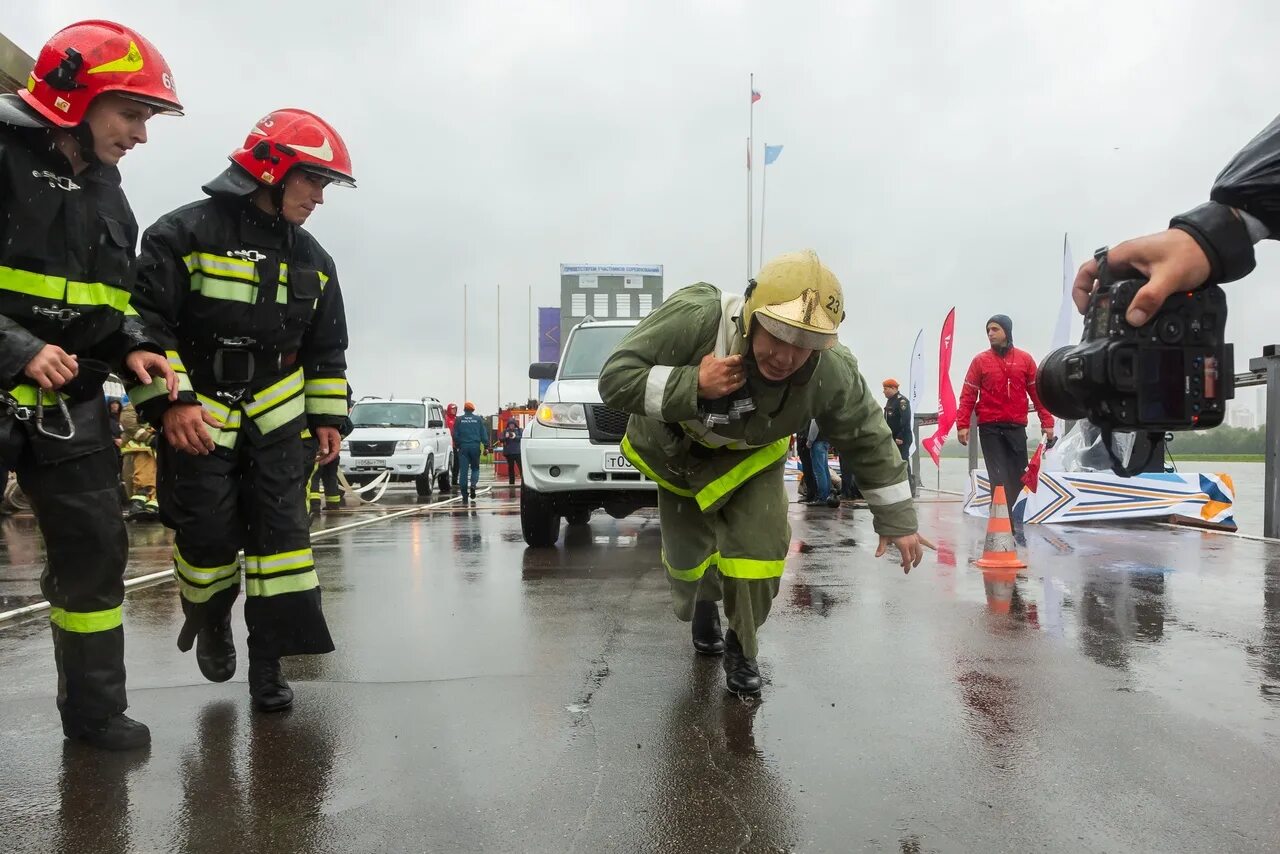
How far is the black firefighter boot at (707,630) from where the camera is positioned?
14.1 ft

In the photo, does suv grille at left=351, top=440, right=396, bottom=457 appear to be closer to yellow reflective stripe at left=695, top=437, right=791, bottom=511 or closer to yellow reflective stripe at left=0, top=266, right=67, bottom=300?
yellow reflective stripe at left=695, top=437, right=791, bottom=511

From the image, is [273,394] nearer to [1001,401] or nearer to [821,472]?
[1001,401]

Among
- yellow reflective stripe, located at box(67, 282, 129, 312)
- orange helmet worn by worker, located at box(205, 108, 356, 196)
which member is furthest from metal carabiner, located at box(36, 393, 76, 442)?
orange helmet worn by worker, located at box(205, 108, 356, 196)

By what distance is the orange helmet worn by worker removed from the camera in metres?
3.46

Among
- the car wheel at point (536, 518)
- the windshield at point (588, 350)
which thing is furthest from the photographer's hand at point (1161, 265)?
the windshield at point (588, 350)

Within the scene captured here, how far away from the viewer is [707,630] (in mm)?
4324

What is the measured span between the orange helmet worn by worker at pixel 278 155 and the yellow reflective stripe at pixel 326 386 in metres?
0.76

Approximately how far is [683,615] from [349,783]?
1532mm

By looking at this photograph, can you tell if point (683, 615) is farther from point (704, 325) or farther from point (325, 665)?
point (325, 665)

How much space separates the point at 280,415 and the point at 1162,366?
9.54ft

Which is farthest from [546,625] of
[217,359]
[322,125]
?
[322,125]

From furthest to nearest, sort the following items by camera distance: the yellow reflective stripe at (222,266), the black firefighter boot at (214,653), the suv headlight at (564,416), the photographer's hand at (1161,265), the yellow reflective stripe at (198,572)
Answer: the suv headlight at (564,416)
the black firefighter boot at (214,653)
the yellow reflective stripe at (198,572)
the yellow reflective stripe at (222,266)
the photographer's hand at (1161,265)

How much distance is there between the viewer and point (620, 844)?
235 cm

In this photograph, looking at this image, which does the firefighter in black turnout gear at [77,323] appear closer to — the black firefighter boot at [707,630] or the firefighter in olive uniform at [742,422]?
the firefighter in olive uniform at [742,422]
